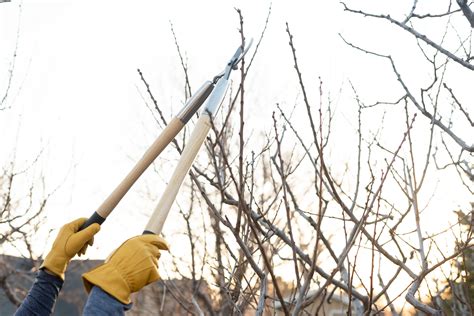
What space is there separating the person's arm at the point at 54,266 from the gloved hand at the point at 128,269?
0.48 metres

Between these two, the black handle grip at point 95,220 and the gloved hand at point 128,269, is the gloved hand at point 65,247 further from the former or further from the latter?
the gloved hand at point 128,269

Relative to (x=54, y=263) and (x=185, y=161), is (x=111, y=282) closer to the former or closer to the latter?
(x=185, y=161)

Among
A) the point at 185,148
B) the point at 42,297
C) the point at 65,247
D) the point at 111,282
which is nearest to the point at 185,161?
the point at 185,148

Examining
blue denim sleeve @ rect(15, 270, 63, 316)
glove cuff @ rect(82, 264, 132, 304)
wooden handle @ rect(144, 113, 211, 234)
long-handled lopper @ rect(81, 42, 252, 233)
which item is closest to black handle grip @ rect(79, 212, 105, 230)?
long-handled lopper @ rect(81, 42, 252, 233)

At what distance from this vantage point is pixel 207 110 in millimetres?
2307

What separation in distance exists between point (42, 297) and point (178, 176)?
830mm

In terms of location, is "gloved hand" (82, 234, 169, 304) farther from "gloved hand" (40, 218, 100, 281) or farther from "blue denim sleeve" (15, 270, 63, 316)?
"blue denim sleeve" (15, 270, 63, 316)

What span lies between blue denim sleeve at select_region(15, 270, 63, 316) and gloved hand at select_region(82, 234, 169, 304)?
0.59 metres

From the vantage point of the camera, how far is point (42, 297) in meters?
2.69

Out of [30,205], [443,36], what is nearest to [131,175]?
[443,36]

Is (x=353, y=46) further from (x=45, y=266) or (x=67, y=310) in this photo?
(x=67, y=310)

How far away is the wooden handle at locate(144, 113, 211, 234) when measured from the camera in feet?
7.32

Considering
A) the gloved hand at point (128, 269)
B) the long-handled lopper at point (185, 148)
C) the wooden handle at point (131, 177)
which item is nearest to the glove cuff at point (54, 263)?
the long-handled lopper at point (185, 148)

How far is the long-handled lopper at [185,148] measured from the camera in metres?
2.25
